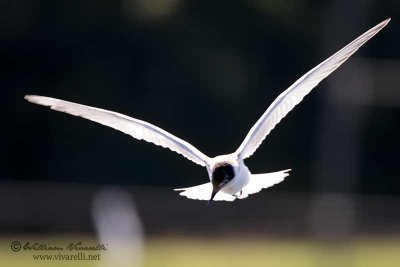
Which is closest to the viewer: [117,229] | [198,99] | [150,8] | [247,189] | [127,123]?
[127,123]

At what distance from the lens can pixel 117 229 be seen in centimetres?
1066

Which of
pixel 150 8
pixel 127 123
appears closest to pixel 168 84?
pixel 150 8

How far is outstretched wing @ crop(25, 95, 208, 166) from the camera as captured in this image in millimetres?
5594

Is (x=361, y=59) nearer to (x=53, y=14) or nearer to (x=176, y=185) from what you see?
(x=176, y=185)

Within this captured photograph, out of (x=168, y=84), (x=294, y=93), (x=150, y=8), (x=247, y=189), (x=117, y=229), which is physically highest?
(x=150, y=8)

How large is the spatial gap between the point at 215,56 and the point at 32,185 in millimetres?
4227

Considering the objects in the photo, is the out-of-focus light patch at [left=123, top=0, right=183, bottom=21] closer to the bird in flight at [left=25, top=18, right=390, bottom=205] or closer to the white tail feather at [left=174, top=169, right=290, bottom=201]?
the white tail feather at [left=174, top=169, right=290, bottom=201]

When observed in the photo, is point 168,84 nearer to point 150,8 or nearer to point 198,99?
point 198,99

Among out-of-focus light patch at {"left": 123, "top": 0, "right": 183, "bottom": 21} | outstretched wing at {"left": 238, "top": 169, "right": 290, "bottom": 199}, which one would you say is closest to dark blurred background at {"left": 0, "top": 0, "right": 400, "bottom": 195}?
out-of-focus light patch at {"left": 123, "top": 0, "right": 183, "bottom": 21}

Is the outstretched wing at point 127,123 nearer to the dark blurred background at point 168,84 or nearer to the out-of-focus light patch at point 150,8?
the dark blurred background at point 168,84

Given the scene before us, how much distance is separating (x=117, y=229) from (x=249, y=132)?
17.4 ft

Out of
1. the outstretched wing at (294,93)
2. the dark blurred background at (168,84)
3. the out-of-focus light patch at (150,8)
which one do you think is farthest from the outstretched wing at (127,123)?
the out-of-focus light patch at (150,8)

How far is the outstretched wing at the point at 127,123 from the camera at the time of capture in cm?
559

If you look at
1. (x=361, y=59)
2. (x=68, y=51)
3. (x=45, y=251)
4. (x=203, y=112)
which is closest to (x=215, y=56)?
(x=203, y=112)
